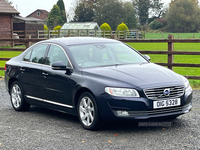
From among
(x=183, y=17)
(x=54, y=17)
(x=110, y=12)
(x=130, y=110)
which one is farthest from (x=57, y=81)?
(x=54, y=17)

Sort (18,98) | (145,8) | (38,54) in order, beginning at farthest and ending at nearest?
(145,8)
(18,98)
(38,54)

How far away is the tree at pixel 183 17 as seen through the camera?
88500 mm

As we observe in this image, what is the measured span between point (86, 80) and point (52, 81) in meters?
1.00

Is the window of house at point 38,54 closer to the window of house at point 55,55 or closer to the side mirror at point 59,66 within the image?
the window of house at point 55,55

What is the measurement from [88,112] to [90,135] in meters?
0.42

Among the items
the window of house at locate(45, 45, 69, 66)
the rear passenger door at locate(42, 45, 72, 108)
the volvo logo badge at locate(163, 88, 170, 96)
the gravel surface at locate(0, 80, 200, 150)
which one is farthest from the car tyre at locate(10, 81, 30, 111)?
the volvo logo badge at locate(163, 88, 170, 96)

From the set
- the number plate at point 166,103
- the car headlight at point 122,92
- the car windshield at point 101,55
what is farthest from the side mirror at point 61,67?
the number plate at point 166,103

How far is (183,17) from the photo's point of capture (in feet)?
291

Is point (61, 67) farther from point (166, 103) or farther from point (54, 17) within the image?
point (54, 17)

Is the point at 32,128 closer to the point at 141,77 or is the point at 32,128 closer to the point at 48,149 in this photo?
the point at 48,149

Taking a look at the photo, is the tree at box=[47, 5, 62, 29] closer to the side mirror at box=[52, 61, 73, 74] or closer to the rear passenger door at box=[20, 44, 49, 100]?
the rear passenger door at box=[20, 44, 49, 100]

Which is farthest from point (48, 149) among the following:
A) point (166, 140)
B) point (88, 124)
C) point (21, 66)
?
point (21, 66)

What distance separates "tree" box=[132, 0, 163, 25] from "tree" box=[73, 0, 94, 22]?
20.6 metres

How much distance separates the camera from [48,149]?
516cm
